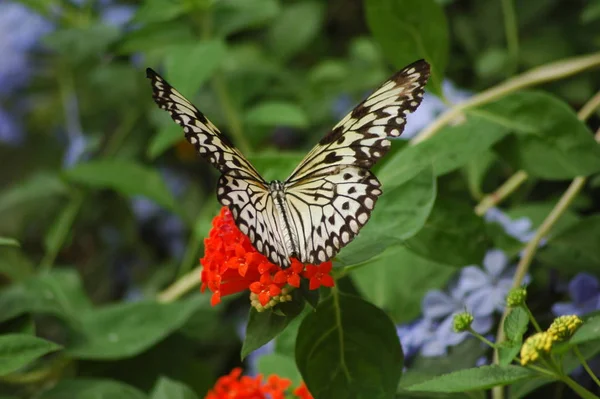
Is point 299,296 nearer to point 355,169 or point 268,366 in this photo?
point 355,169

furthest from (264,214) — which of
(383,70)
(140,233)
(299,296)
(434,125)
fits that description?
(140,233)

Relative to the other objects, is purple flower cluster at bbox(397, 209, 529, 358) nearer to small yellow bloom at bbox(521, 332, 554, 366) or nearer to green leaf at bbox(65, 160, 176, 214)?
small yellow bloom at bbox(521, 332, 554, 366)

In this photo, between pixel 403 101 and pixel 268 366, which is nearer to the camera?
pixel 403 101

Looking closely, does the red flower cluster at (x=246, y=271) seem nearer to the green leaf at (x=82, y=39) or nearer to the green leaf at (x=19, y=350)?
the green leaf at (x=19, y=350)

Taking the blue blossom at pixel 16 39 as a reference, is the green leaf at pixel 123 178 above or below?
below

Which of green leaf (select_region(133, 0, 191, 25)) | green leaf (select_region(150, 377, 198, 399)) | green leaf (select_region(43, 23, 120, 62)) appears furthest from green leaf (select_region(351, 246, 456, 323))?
green leaf (select_region(43, 23, 120, 62))

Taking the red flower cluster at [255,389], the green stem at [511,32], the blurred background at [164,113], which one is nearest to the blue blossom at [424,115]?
the blurred background at [164,113]
